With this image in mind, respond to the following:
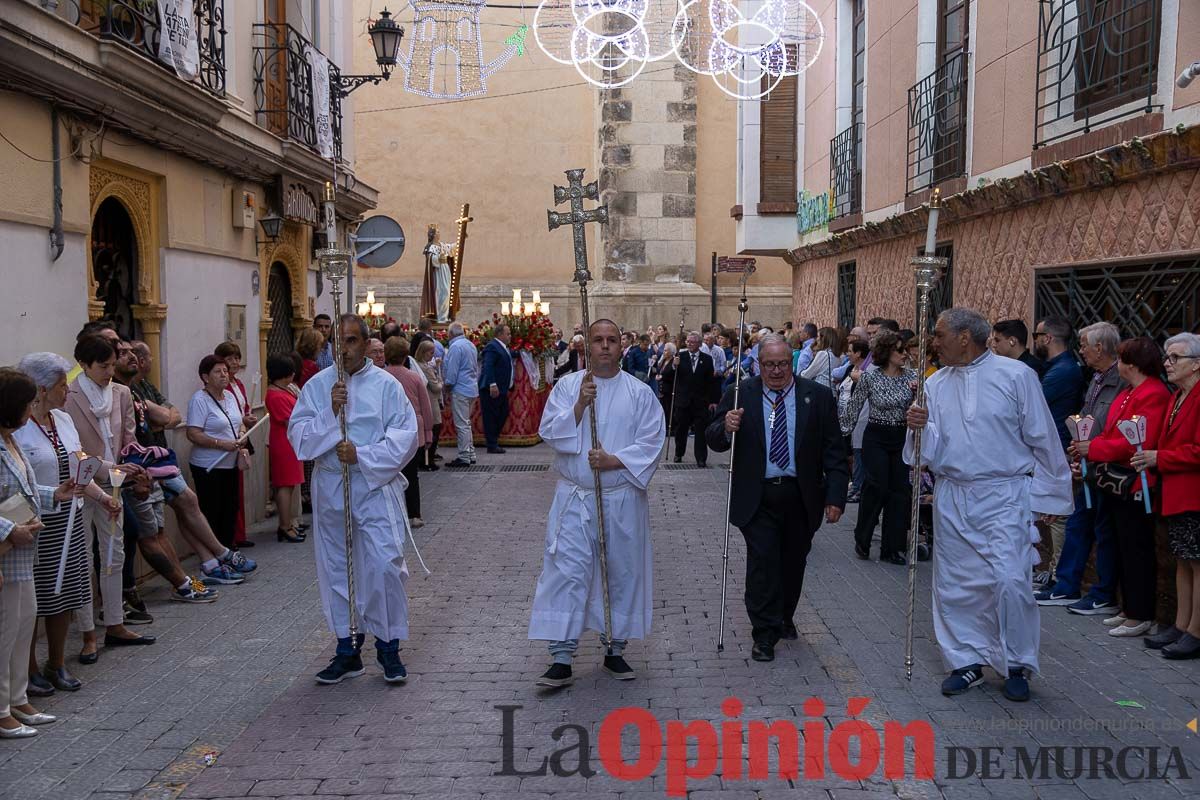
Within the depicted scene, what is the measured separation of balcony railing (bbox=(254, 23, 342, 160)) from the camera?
12120mm

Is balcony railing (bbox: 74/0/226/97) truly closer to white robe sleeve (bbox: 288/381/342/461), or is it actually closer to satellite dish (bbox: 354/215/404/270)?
satellite dish (bbox: 354/215/404/270)

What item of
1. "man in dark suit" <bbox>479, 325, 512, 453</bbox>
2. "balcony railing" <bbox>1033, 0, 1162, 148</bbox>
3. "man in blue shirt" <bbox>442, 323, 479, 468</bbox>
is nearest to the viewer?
"balcony railing" <bbox>1033, 0, 1162, 148</bbox>

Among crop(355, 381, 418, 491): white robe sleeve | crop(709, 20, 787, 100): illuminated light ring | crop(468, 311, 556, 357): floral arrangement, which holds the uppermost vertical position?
crop(709, 20, 787, 100): illuminated light ring

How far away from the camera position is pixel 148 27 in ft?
29.8

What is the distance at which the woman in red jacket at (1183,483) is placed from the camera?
21.1 ft

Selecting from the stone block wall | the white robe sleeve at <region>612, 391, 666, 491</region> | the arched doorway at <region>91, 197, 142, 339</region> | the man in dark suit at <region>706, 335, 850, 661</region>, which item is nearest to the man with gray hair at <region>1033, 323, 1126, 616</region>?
the man in dark suit at <region>706, 335, 850, 661</region>

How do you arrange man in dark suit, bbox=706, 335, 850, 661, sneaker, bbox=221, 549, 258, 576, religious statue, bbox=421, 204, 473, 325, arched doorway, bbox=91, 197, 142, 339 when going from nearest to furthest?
man in dark suit, bbox=706, 335, 850, 661, sneaker, bbox=221, 549, 258, 576, arched doorway, bbox=91, 197, 142, 339, religious statue, bbox=421, 204, 473, 325

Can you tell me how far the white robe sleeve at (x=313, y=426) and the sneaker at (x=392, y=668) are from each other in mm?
1097

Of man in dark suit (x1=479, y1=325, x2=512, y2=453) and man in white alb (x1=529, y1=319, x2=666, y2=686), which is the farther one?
man in dark suit (x1=479, y1=325, x2=512, y2=453)

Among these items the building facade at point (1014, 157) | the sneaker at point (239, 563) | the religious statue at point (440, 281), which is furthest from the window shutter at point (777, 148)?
the sneaker at point (239, 563)

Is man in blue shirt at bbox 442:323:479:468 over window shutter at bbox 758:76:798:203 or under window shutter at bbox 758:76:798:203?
under

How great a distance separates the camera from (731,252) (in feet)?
91.8

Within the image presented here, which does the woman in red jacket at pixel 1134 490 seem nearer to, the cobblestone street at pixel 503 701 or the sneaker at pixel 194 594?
the cobblestone street at pixel 503 701

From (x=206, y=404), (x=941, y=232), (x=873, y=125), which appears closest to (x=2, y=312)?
(x=206, y=404)
